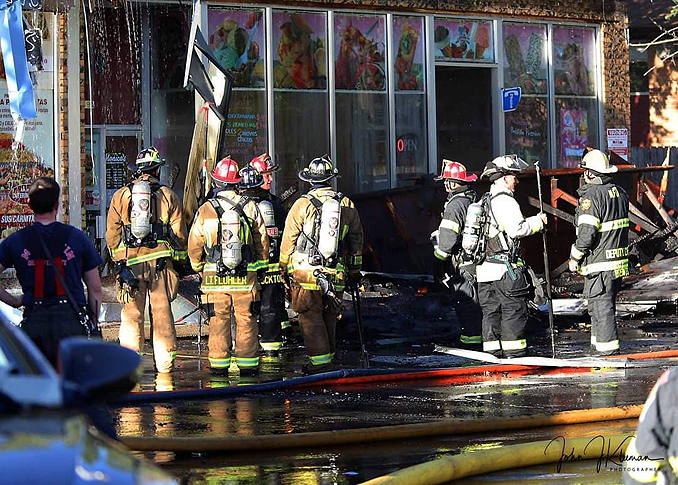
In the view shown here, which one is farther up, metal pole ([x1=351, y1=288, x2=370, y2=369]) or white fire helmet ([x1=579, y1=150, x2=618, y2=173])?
white fire helmet ([x1=579, y1=150, x2=618, y2=173])

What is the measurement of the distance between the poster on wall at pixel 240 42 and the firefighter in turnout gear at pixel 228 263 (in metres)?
5.96

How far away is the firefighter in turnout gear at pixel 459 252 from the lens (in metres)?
12.4

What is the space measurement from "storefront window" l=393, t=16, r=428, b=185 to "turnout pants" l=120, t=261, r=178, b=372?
7.79 m

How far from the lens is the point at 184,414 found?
923cm

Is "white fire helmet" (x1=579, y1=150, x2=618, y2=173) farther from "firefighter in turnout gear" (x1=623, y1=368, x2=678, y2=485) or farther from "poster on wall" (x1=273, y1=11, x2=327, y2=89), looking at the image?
"firefighter in turnout gear" (x1=623, y1=368, x2=678, y2=485)

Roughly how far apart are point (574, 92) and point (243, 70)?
6.11 meters

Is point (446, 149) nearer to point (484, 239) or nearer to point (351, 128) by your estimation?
point (351, 128)

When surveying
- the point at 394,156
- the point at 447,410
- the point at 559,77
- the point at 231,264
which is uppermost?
the point at 559,77

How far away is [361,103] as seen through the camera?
18.4m

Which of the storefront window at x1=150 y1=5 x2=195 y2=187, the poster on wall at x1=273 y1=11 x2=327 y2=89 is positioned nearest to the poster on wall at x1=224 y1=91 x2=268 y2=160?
the poster on wall at x1=273 y1=11 x2=327 y2=89

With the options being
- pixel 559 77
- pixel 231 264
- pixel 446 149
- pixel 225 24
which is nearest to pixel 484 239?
pixel 231 264

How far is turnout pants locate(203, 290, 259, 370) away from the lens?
11.2 metres

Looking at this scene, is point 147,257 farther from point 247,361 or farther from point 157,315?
point 247,361

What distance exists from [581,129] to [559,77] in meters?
0.95
